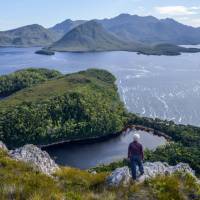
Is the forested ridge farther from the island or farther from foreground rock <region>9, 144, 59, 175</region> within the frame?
foreground rock <region>9, 144, 59, 175</region>

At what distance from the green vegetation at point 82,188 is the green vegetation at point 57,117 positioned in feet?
417

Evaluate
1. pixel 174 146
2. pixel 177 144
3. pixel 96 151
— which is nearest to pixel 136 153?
pixel 174 146

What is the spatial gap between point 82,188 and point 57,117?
151730 mm

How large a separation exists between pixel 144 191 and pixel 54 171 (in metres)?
8.34

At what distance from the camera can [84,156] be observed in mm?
135000

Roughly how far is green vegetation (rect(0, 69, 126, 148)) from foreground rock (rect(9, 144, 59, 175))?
119 m

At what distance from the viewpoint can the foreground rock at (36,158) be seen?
29.5 metres

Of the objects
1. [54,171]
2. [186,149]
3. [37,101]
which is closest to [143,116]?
[37,101]

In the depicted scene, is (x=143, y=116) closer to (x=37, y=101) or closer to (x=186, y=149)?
(x=37, y=101)

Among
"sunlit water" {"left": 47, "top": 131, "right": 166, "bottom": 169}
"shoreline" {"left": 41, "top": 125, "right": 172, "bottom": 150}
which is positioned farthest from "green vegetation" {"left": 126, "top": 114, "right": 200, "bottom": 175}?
"sunlit water" {"left": 47, "top": 131, "right": 166, "bottom": 169}

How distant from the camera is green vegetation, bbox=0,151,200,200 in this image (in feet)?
71.8

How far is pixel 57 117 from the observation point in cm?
17562

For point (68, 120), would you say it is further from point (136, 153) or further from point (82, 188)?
point (82, 188)

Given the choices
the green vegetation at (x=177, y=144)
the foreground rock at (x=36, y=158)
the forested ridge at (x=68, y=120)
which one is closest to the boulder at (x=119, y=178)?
the foreground rock at (x=36, y=158)
